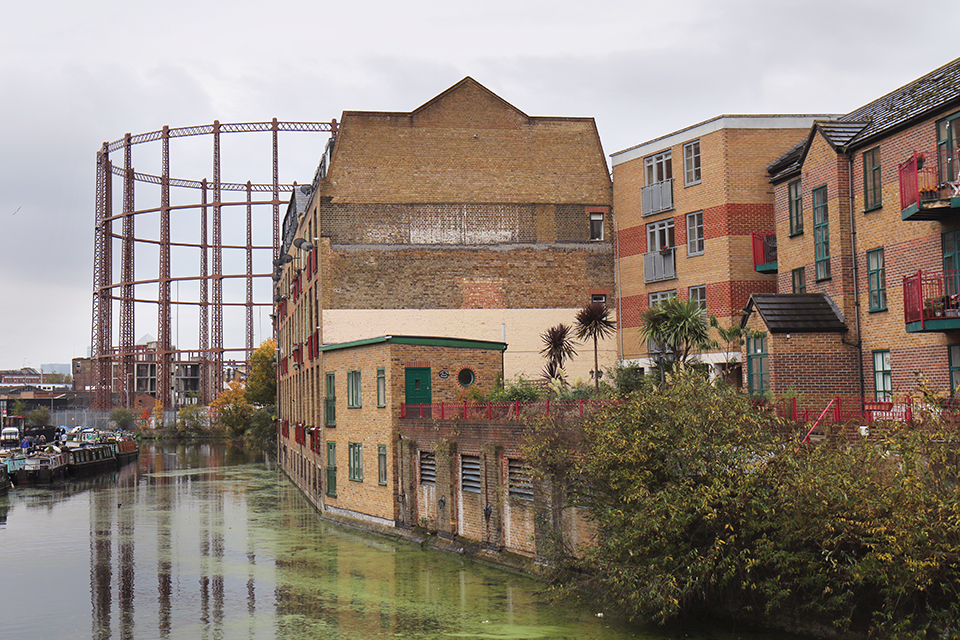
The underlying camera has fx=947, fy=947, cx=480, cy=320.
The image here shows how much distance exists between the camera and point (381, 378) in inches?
1203

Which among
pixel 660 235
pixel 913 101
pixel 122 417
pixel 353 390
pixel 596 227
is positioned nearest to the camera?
pixel 913 101

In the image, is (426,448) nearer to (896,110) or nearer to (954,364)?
(954,364)

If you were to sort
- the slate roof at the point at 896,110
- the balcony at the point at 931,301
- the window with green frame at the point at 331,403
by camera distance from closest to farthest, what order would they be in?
the balcony at the point at 931,301
the slate roof at the point at 896,110
the window with green frame at the point at 331,403

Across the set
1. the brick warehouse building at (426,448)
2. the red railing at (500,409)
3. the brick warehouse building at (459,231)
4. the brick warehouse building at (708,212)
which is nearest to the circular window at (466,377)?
the brick warehouse building at (426,448)

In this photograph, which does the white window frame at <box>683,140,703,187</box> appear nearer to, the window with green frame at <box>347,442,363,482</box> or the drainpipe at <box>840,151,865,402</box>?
the drainpipe at <box>840,151,865,402</box>

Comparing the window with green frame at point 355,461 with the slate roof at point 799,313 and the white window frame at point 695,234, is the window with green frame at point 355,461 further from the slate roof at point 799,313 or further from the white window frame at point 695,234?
the slate roof at point 799,313

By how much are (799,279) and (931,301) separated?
7.90m

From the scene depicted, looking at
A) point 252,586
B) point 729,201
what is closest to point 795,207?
point 729,201

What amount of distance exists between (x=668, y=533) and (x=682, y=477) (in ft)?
3.18

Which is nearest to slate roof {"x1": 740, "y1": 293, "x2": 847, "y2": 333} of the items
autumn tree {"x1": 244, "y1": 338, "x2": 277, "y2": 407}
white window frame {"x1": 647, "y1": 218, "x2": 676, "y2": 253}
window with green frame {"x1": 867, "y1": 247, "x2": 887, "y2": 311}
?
window with green frame {"x1": 867, "y1": 247, "x2": 887, "y2": 311}

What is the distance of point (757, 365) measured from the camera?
2602 centimetres

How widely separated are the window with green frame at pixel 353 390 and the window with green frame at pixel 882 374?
648 inches

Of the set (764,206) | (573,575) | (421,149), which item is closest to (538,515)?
(573,575)

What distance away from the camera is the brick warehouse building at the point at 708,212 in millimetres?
32969
